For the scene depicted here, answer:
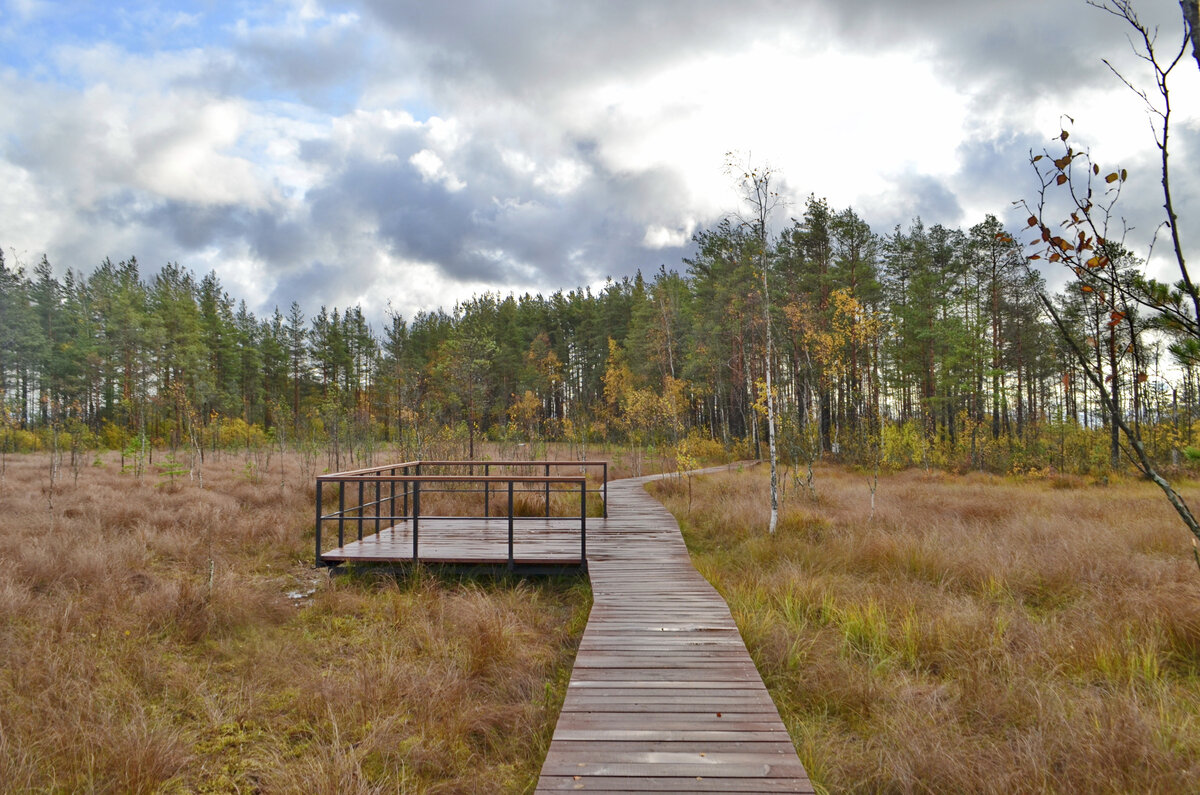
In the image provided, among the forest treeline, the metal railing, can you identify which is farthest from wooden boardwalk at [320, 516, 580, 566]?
the forest treeline

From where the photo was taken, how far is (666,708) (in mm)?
3686

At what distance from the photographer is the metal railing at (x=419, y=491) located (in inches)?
296

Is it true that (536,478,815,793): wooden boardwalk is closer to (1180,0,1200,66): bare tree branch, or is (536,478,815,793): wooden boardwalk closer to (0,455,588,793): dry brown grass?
(0,455,588,793): dry brown grass

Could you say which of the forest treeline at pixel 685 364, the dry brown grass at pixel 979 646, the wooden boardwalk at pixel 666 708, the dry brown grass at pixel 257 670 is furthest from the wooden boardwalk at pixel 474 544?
the forest treeline at pixel 685 364

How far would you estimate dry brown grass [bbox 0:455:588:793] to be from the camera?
351 cm

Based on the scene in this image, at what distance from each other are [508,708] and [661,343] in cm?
2852

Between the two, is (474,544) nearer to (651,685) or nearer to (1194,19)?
(651,685)

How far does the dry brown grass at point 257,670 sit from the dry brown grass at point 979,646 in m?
2.14

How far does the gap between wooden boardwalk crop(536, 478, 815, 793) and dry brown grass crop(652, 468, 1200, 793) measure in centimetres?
40

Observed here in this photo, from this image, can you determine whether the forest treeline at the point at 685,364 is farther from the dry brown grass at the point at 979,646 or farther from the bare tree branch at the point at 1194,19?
Result: the bare tree branch at the point at 1194,19

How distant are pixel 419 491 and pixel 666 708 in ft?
22.3

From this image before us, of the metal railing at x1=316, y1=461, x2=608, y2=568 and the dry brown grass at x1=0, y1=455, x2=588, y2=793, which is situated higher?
the metal railing at x1=316, y1=461, x2=608, y2=568

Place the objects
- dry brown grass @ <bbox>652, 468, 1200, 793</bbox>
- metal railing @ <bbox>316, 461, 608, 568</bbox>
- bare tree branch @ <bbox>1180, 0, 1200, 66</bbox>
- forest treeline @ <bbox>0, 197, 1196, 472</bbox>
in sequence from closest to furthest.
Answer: bare tree branch @ <bbox>1180, 0, 1200, 66</bbox> < dry brown grass @ <bbox>652, 468, 1200, 793</bbox> < metal railing @ <bbox>316, 461, 608, 568</bbox> < forest treeline @ <bbox>0, 197, 1196, 472</bbox>

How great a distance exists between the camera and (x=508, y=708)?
4254mm
